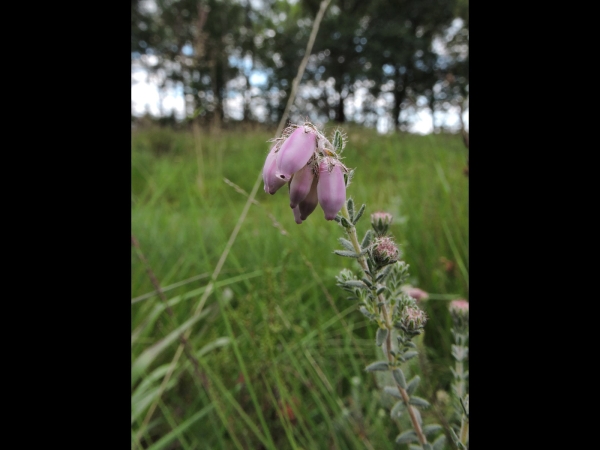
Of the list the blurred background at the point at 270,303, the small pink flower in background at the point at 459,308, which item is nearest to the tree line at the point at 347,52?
the blurred background at the point at 270,303

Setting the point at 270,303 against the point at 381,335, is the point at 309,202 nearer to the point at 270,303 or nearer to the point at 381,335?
the point at 381,335

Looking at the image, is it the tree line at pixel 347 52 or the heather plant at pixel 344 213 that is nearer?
the heather plant at pixel 344 213

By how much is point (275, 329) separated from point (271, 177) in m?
0.63

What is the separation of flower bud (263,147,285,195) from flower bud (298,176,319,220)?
0.10ft

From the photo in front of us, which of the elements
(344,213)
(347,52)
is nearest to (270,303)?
(344,213)

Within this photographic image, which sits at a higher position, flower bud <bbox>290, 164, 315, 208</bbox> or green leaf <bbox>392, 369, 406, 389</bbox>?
flower bud <bbox>290, 164, 315, 208</bbox>

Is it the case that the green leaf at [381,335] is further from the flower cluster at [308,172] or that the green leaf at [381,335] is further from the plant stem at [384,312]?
the flower cluster at [308,172]

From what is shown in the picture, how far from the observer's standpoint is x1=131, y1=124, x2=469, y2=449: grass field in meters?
0.99

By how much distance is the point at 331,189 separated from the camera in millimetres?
420

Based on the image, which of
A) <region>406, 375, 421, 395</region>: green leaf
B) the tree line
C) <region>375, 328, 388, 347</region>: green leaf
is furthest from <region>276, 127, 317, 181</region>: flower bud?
the tree line

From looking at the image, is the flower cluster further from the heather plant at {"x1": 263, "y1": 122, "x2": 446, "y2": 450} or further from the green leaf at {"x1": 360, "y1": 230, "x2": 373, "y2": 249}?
the green leaf at {"x1": 360, "y1": 230, "x2": 373, "y2": 249}

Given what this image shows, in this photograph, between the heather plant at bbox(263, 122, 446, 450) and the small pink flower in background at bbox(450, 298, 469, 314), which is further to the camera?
the small pink flower in background at bbox(450, 298, 469, 314)

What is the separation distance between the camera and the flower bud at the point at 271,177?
1.46 feet
